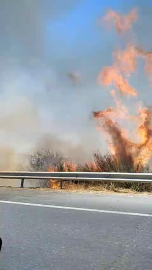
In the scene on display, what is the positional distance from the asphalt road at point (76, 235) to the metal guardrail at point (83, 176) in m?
2.67

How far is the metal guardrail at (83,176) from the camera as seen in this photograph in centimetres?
1273

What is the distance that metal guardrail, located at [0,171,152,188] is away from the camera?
41.8ft

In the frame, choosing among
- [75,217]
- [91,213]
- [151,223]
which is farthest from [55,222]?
[151,223]

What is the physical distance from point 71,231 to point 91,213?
1.89 m

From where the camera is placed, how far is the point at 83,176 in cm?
1405

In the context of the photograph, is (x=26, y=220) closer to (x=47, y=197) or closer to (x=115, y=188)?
(x=47, y=197)

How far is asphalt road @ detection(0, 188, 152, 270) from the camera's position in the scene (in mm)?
4879

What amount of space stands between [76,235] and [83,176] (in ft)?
25.5

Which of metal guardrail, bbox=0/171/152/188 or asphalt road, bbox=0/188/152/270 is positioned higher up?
metal guardrail, bbox=0/171/152/188

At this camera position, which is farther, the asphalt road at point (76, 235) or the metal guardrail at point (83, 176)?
the metal guardrail at point (83, 176)

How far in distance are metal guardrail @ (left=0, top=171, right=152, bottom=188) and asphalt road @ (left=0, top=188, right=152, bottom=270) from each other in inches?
105

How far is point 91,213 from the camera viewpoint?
8438mm

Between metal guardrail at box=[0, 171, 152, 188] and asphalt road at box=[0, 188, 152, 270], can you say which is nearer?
asphalt road at box=[0, 188, 152, 270]

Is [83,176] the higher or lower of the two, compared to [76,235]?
higher
